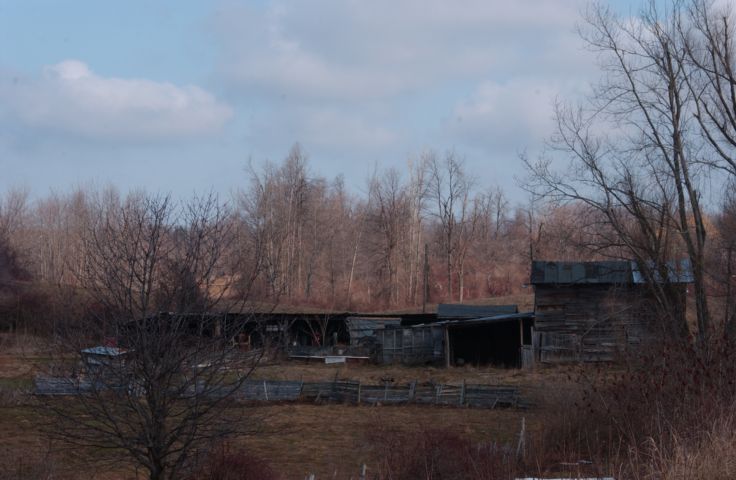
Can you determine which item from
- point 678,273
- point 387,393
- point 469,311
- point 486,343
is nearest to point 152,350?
point 387,393

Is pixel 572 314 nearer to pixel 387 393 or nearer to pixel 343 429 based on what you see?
pixel 387 393

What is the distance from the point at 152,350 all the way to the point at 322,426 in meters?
15.4

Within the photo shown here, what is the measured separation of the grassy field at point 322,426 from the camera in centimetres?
1660

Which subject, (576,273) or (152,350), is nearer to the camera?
(152,350)

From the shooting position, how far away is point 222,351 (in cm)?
1092

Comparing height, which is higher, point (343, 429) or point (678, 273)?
point (678, 273)

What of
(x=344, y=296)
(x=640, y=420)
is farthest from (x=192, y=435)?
(x=344, y=296)

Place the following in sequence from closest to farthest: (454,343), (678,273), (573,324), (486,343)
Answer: (678,273) → (573,324) → (486,343) → (454,343)

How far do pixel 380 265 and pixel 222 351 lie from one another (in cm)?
6722

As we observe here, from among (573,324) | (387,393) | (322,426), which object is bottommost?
(322,426)

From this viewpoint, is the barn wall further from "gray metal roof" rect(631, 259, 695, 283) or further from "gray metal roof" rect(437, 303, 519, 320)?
"gray metal roof" rect(437, 303, 519, 320)

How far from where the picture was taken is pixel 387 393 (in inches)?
1167

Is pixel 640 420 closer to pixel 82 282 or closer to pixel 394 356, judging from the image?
pixel 82 282

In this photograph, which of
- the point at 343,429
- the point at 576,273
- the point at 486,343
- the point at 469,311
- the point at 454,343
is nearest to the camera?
the point at 343,429
